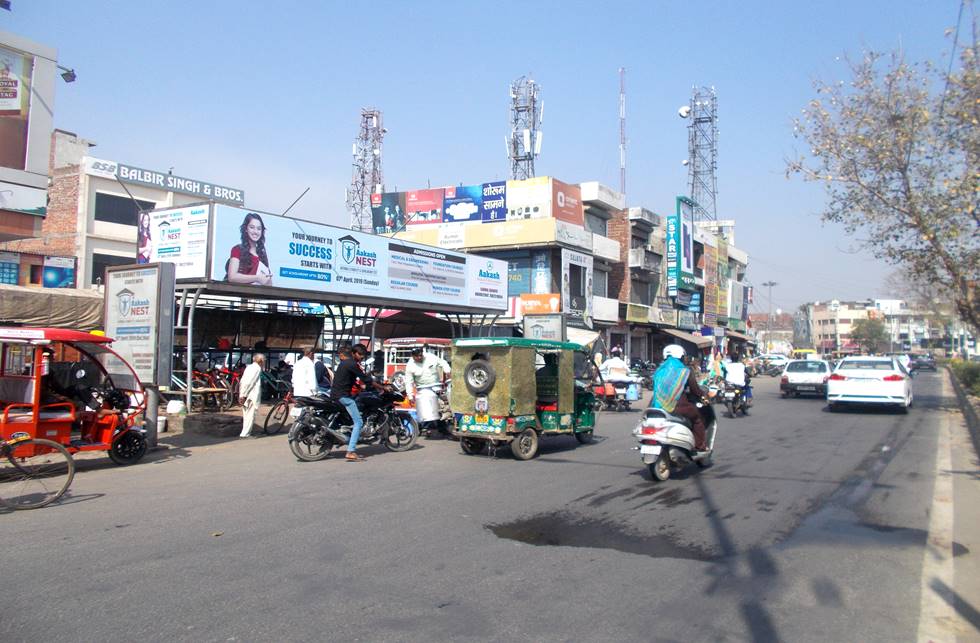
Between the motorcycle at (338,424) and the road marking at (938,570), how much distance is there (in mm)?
7778

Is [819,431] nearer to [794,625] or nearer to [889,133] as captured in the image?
[889,133]

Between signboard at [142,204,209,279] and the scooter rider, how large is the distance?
10.1m

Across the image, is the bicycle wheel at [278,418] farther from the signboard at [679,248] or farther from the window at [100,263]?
the signboard at [679,248]

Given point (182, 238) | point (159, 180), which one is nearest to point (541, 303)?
point (159, 180)

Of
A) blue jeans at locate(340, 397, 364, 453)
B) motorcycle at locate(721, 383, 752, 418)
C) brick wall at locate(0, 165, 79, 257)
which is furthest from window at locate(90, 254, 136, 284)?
motorcycle at locate(721, 383, 752, 418)

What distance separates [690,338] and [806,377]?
2349 cm

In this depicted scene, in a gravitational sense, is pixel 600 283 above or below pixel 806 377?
above

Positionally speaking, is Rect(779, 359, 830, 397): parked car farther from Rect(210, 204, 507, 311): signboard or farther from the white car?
Rect(210, 204, 507, 311): signboard

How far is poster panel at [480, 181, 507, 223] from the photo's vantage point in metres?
39.3

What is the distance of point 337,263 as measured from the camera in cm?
1856

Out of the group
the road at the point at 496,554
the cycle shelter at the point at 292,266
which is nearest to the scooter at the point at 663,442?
the road at the point at 496,554

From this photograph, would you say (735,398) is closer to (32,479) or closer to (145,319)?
(145,319)

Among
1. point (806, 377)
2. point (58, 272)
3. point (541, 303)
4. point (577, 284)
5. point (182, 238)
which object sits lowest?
point (806, 377)

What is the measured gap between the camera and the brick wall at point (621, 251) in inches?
1774
